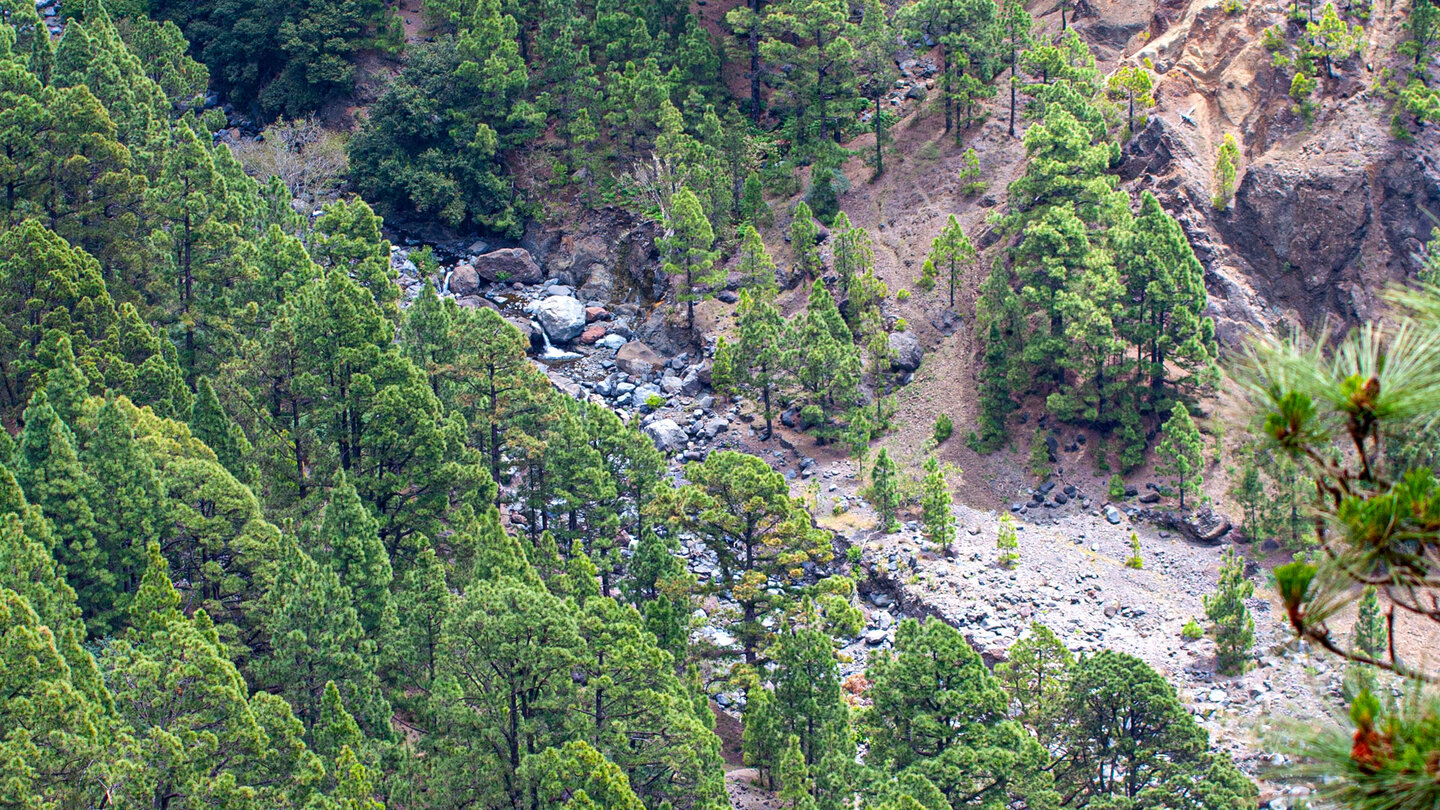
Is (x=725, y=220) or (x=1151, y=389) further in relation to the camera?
(x=725, y=220)

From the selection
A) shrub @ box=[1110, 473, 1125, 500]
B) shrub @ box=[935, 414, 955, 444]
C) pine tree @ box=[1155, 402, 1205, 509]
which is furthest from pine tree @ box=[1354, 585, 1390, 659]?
shrub @ box=[935, 414, 955, 444]

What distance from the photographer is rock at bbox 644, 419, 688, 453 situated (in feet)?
234

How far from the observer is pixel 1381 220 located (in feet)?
235

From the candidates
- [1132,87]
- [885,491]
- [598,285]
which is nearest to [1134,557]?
[885,491]

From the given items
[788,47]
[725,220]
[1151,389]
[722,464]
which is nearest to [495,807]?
[722,464]

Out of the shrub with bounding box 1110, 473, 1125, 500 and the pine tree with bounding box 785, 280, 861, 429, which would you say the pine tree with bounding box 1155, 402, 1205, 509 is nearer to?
the shrub with bounding box 1110, 473, 1125, 500

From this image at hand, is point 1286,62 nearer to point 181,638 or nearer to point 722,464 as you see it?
point 722,464

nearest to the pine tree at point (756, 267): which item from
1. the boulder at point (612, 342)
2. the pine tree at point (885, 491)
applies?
the boulder at point (612, 342)

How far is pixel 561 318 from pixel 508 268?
6.23 meters

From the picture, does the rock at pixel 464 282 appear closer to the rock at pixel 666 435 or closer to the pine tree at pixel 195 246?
the rock at pixel 666 435

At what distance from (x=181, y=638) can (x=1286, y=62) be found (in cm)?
6109

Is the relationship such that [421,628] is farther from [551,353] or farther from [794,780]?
[551,353]

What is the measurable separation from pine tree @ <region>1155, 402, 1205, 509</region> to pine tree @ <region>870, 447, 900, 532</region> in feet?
38.6

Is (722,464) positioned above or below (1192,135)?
below
